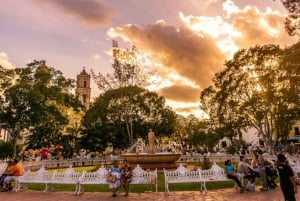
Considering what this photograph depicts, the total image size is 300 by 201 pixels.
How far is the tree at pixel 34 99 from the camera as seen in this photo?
30.5 meters

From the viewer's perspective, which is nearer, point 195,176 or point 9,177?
point 195,176

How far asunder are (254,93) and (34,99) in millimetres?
23540

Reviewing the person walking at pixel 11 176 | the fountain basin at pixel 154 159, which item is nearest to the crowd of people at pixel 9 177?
the person walking at pixel 11 176

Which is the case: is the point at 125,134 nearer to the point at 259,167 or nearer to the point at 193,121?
the point at 259,167

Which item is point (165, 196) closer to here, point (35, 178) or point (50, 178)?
point (50, 178)

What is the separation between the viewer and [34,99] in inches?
1192

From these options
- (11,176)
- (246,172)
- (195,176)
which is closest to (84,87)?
(11,176)

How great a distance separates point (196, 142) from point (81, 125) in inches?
1379

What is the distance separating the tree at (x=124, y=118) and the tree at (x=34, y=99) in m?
7.49

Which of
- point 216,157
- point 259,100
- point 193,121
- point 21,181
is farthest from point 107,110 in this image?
point 193,121

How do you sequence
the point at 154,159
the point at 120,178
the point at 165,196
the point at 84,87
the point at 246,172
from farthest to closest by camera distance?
the point at 84,87, the point at 154,159, the point at 246,172, the point at 120,178, the point at 165,196

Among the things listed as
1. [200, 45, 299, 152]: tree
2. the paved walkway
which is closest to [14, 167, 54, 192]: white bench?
the paved walkway

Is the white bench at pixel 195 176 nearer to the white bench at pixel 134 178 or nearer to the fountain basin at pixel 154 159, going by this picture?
the white bench at pixel 134 178

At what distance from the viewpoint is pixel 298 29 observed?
649 inches
